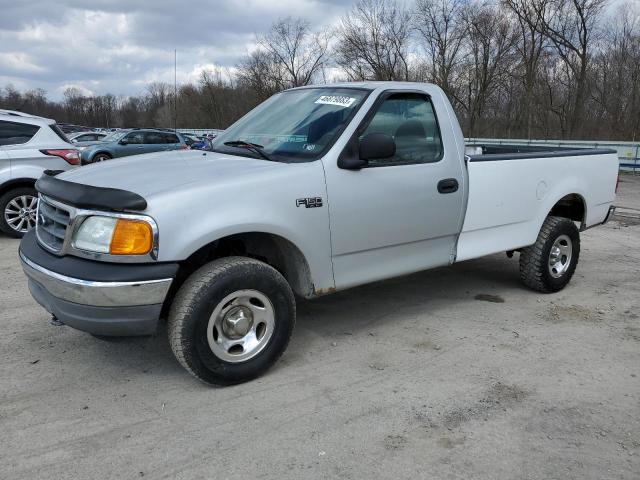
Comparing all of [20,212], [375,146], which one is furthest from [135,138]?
[375,146]

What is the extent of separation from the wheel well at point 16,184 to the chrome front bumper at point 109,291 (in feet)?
17.6

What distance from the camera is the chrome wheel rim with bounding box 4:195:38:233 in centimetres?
771

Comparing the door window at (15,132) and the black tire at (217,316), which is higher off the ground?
the door window at (15,132)

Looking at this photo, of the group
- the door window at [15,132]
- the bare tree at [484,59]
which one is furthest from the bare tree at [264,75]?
the door window at [15,132]

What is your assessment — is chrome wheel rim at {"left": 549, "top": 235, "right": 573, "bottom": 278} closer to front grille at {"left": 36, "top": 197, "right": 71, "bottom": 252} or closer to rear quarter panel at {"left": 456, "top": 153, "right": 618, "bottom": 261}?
rear quarter panel at {"left": 456, "top": 153, "right": 618, "bottom": 261}

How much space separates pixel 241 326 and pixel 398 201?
145cm

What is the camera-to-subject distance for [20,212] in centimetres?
776

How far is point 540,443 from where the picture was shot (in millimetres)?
2895

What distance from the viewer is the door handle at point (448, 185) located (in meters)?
4.28

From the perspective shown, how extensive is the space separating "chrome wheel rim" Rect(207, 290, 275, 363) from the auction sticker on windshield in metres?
1.56

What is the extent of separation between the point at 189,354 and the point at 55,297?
0.82m

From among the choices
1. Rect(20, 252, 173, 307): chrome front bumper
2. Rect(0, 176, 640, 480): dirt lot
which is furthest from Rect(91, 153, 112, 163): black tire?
Rect(20, 252, 173, 307): chrome front bumper

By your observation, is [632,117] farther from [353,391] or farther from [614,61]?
[353,391]

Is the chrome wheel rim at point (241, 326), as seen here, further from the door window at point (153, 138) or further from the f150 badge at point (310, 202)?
the door window at point (153, 138)
